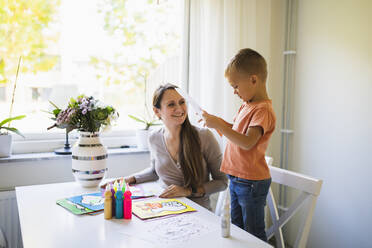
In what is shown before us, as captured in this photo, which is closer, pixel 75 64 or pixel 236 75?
pixel 236 75

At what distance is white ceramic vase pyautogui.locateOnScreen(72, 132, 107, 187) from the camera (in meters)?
1.61

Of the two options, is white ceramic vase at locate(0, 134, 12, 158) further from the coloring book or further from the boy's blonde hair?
the boy's blonde hair

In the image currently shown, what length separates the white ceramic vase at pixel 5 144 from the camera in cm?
196

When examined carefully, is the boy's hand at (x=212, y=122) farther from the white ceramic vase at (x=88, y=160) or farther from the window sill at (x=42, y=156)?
the window sill at (x=42, y=156)

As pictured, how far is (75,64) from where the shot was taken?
238 centimetres

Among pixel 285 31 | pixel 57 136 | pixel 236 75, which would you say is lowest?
pixel 57 136

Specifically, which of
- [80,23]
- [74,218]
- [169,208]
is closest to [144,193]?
[169,208]

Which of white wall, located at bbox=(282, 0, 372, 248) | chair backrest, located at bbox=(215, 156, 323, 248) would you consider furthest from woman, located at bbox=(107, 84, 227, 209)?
white wall, located at bbox=(282, 0, 372, 248)

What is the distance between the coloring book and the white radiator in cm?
97

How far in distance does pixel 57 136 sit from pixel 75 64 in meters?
0.51

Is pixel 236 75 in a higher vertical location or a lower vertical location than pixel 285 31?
lower

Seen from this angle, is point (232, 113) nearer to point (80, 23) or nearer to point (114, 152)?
point (114, 152)

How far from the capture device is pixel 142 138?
238cm

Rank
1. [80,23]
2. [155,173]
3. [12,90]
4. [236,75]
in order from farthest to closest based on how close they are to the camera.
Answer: [80,23] < [12,90] < [155,173] < [236,75]
